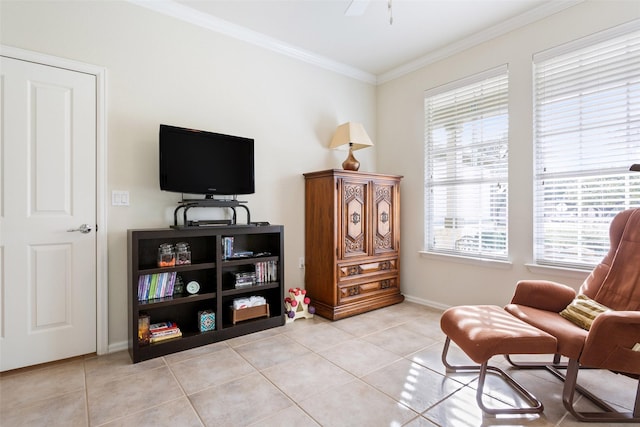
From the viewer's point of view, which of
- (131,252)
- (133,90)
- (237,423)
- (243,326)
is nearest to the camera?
(237,423)

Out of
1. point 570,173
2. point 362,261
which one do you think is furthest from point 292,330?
point 570,173

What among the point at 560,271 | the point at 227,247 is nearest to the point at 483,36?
the point at 560,271

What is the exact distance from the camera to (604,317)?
62.2 inches

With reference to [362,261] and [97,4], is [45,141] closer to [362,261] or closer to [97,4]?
[97,4]

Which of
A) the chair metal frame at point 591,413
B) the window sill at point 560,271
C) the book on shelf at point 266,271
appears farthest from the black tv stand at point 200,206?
the window sill at point 560,271

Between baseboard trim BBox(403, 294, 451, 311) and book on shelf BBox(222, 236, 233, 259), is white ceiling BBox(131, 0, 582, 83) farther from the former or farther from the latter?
baseboard trim BBox(403, 294, 451, 311)

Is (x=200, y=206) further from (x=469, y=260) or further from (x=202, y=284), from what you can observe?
(x=469, y=260)

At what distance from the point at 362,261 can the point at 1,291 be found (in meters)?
2.83

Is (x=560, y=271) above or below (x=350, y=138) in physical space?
below

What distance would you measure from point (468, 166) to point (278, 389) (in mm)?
2705

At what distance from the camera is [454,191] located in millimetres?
3420

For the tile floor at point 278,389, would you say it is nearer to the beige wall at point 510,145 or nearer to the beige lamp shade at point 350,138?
the beige wall at point 510,145

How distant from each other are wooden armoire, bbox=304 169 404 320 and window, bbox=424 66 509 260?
1.55 feet

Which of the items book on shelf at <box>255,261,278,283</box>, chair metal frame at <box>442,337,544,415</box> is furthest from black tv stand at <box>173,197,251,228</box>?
chair metal frame at <box>442,337,544,415</box>
